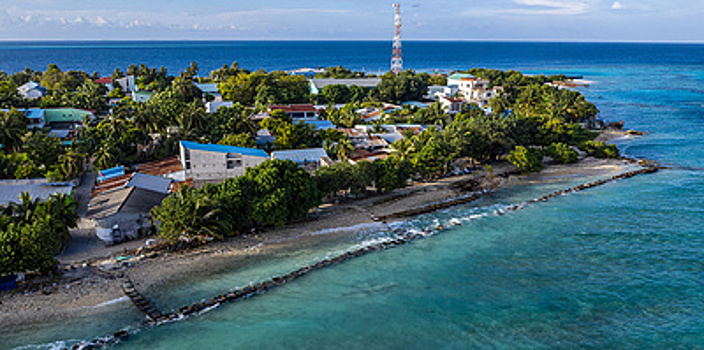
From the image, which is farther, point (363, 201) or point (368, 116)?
point (368, 116)

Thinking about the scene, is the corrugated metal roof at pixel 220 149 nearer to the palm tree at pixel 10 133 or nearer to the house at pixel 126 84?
the palm tree at pixel 10 133

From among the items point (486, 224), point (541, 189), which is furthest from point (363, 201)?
point (541, 189)

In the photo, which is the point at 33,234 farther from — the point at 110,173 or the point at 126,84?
the point at 126,84

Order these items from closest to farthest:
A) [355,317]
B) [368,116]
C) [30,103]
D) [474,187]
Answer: [355,317], [474,187], [30,103], [368,116]

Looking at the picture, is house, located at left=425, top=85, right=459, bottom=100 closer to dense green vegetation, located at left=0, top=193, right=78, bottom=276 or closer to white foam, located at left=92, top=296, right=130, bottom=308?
dense green vegetation, located at left=0, top=193, right=78, bottom=276

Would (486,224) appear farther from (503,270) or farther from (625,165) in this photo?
(625,165)

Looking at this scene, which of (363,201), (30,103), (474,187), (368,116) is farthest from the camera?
(368,116)
